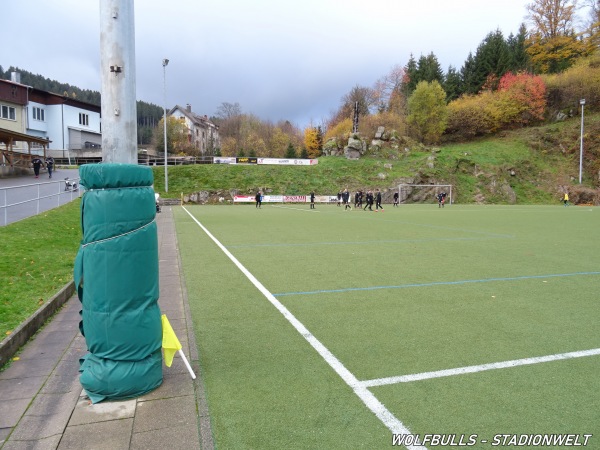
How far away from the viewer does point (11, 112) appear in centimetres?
4938

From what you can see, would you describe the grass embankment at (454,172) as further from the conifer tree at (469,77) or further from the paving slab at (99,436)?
the paving slab at (99,436)

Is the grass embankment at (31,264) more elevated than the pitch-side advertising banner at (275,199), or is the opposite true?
the pitch-side advertising banner at (275,199)

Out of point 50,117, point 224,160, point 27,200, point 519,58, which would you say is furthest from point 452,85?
point 27,200

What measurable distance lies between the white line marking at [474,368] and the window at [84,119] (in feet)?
228

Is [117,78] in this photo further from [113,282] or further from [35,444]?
[35,444]

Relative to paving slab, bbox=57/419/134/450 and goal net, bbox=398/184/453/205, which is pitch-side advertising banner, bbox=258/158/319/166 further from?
paving slab, bbox=57/419/134/450

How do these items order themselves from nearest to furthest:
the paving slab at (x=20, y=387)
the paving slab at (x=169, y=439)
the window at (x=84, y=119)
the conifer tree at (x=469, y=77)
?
1. the paving slab at (x=169, y=439)
2. the paving slab at (x=20, y=387)
3. the window at (x=84, y=119)
4. the conifer tree at (x=469, y=77)

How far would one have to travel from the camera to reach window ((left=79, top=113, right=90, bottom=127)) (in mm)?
61944

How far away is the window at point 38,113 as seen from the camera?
184ft

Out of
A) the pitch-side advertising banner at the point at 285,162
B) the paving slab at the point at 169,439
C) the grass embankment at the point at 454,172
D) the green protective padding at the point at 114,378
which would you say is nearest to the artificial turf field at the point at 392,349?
the paving slab at the point at 169,439

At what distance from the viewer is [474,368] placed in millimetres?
3988

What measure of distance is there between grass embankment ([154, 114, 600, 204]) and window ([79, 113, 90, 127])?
23973mm

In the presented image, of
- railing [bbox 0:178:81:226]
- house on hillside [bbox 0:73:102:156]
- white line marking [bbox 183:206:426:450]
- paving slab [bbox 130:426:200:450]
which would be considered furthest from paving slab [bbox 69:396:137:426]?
house on hillside [bbox 0:73:102:156]

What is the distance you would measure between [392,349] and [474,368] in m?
0.84
